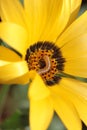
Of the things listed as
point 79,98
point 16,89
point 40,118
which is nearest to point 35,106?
point 40,118

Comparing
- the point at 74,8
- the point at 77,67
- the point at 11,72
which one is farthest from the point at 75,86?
the point at 11,72

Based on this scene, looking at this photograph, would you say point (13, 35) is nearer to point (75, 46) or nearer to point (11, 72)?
point (11, 72)

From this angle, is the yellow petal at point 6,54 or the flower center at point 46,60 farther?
the flower center at point 46,60

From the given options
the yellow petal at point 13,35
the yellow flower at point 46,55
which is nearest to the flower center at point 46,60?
the yellow flower at point 46,55

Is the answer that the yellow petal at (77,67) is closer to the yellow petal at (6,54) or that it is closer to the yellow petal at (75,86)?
the yellow petal at (75,86)

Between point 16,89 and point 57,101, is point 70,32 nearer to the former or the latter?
point 57,101

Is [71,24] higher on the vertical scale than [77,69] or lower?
higher
